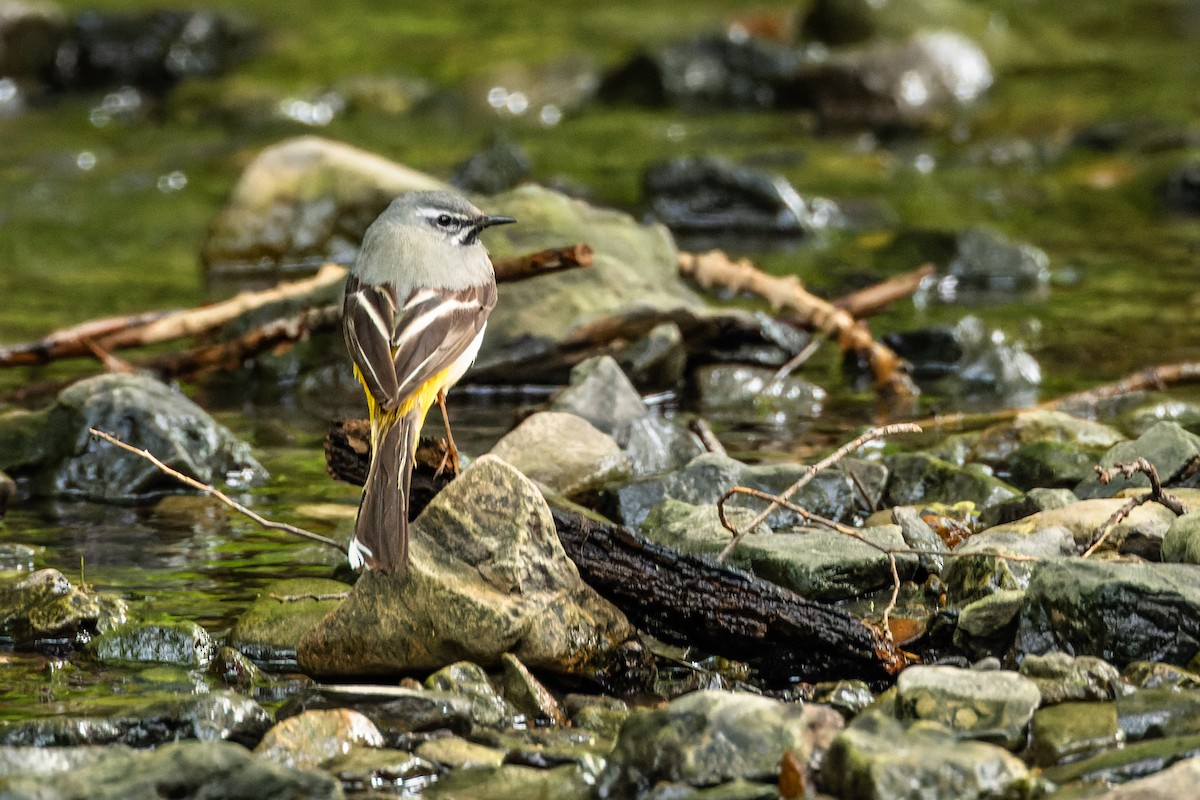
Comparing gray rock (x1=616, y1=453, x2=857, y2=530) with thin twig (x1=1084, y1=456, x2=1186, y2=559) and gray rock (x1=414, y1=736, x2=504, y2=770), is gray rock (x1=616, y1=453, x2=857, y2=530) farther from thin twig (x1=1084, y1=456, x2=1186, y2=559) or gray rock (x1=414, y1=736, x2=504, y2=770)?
gray rock (x1=414, y1=736, x2=504, y2=770)

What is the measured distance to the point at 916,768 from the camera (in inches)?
153

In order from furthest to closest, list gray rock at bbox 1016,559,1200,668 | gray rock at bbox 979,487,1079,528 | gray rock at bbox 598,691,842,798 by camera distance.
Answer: gray rock at bbox 979,487,1079,528 → gray rock at bbox 1016,559,1200,668 → gray rock at bbox 598,691,842,798

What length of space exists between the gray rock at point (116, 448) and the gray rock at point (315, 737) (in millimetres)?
3279

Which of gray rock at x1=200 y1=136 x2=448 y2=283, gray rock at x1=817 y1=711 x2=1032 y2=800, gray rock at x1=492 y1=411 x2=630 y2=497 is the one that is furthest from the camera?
gray rock at x1=200 y1=136 x2=448 y2=283

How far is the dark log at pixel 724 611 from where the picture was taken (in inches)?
193

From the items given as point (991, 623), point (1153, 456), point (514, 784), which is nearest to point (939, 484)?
point (1153, 456)

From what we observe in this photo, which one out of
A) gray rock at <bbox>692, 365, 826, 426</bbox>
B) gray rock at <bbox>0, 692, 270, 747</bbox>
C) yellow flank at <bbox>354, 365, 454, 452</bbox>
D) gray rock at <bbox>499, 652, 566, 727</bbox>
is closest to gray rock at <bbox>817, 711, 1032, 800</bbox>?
gray rock at <bbox>499, 652, 566, 727</bbox>

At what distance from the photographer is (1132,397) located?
8.66m

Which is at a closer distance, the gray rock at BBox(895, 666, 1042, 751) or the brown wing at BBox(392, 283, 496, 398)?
the gray rock at BBox(895, 666, 1042, 751)

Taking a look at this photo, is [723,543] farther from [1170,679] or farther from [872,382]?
[872,382]

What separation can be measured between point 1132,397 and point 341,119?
547 inches

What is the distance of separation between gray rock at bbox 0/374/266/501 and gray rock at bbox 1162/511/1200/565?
425cm

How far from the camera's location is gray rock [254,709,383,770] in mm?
4309

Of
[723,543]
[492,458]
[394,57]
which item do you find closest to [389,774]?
[492,458]
